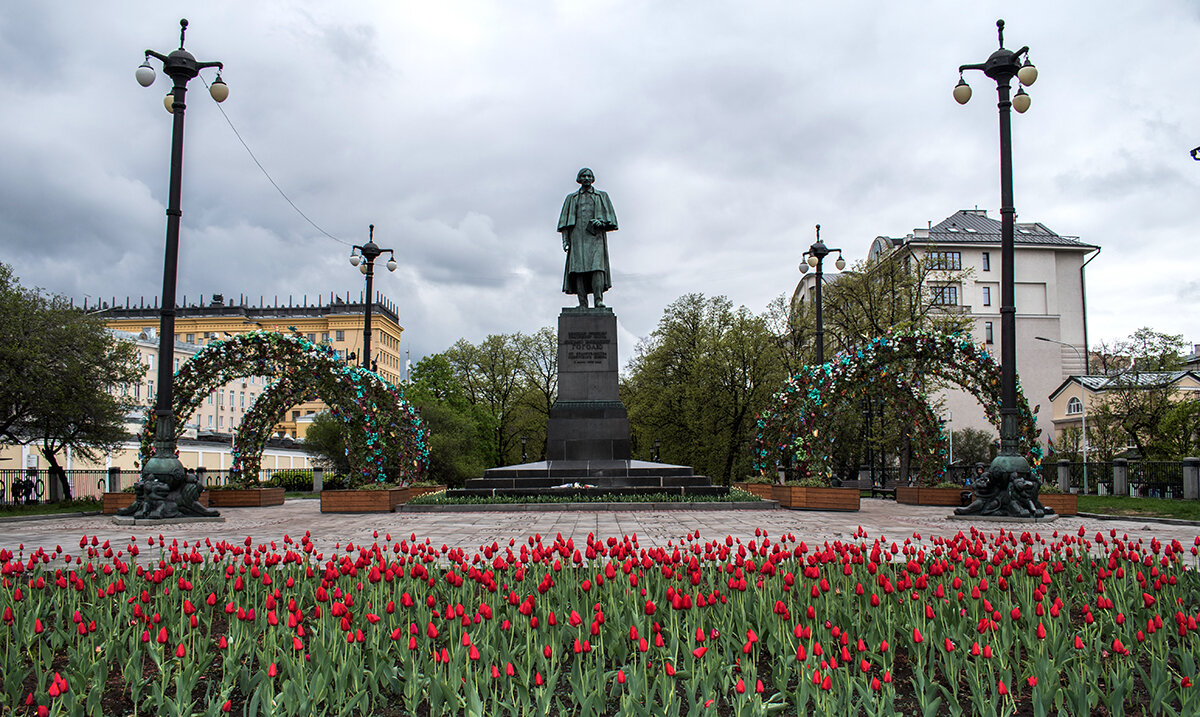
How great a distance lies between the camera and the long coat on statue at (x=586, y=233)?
22398 millimetres

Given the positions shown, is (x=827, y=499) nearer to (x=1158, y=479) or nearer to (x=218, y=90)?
(x=218, y=90)

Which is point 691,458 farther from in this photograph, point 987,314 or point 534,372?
point 987,314

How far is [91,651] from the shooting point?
444 cm

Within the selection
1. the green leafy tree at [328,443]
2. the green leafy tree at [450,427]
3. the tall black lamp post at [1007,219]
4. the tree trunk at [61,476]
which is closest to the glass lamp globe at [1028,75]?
the tall black lamp post at [1007,219]

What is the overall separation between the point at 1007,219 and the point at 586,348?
33.4ft

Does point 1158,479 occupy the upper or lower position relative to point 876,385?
lower

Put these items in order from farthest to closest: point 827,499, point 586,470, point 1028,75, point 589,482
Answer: point 586,470 < point 589,482 < point 827,499 < point 1028,75

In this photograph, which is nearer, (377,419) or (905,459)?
(377,419)

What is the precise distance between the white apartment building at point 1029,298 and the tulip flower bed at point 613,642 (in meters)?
61.3

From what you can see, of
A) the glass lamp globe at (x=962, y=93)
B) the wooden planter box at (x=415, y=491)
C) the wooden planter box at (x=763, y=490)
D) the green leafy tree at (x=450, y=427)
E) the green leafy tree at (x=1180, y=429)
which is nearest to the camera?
the glass lamp globe at (x=962, y=93)

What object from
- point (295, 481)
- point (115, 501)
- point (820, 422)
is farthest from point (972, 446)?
point (115, 501)

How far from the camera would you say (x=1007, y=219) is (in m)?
15.0

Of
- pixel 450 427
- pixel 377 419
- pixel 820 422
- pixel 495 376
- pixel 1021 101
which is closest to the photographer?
pixel 1021 101

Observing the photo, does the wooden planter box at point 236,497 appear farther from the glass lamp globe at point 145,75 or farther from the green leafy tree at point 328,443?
the green leafy tree at point 328,443
